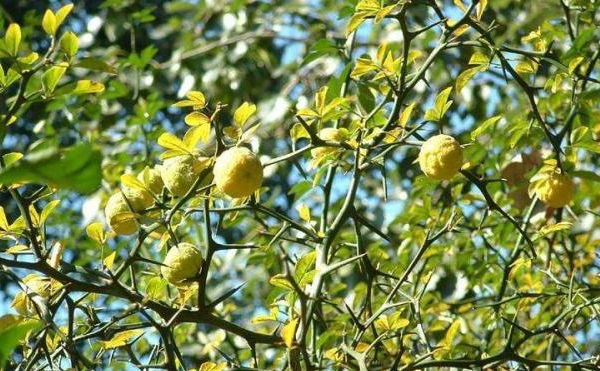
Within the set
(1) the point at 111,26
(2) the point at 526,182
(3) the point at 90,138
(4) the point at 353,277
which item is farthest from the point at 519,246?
(1) the point at 111,26

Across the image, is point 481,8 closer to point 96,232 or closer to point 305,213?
point 305,213

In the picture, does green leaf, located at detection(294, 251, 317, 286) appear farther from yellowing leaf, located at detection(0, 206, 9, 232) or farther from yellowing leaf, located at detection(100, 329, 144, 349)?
yellowing leaf, located at detection(0, 206, 9, 232)

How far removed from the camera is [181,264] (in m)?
0.85

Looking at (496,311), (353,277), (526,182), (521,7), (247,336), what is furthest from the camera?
(521,7)

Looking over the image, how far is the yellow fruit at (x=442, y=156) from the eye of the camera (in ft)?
2.90

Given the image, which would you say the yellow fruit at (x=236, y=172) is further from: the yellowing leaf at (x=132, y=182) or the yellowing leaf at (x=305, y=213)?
the yellowing leaf at (x=305, y=213)

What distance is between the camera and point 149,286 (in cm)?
93

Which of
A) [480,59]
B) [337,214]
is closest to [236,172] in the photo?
[480,59]

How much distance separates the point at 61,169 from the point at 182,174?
31cm

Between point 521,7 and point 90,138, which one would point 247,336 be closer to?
point 90,138

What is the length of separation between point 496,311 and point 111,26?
1835mm

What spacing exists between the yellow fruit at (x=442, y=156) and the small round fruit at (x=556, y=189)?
0.23m

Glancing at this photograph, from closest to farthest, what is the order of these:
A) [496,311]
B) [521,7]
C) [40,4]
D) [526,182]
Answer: [496,311], [526,182], [521,7], [40,4]

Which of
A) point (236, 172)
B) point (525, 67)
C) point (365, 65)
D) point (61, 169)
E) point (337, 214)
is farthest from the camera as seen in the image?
point (337, 214)
